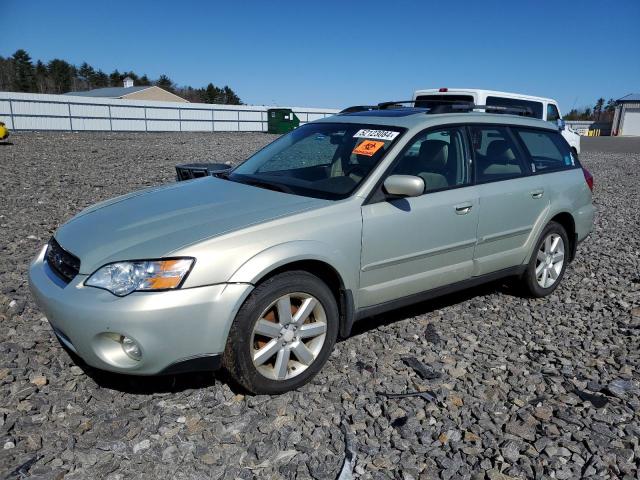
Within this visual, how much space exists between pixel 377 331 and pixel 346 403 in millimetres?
1074

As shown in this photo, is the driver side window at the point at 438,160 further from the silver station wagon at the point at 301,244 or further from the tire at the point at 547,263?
the tire at the point at 547,263

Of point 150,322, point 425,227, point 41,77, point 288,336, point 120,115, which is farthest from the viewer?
point 41,77

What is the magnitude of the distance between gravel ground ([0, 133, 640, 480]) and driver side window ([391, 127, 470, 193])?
1.19 m

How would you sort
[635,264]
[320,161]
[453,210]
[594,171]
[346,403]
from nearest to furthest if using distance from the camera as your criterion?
[346,403] → [453,210] → [320,161] → [635,264] → [594,171]

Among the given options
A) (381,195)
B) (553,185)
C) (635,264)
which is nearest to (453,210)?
(381,195)

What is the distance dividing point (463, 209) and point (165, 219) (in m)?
2.13

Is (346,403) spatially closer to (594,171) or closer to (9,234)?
(9,234)

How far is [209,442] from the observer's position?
2.74 meters

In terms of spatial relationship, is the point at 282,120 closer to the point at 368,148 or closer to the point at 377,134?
the point at 377,134

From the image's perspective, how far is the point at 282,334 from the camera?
310cm

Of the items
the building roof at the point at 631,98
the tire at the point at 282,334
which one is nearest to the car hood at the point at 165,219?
the tire at the point at 282,334

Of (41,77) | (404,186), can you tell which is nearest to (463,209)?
(404,186)

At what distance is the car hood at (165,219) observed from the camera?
2.86 metres

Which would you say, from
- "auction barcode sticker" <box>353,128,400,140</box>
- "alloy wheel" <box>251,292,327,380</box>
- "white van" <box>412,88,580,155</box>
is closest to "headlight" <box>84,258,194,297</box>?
"alloy wheel" <box>251,292,327,380</box>
